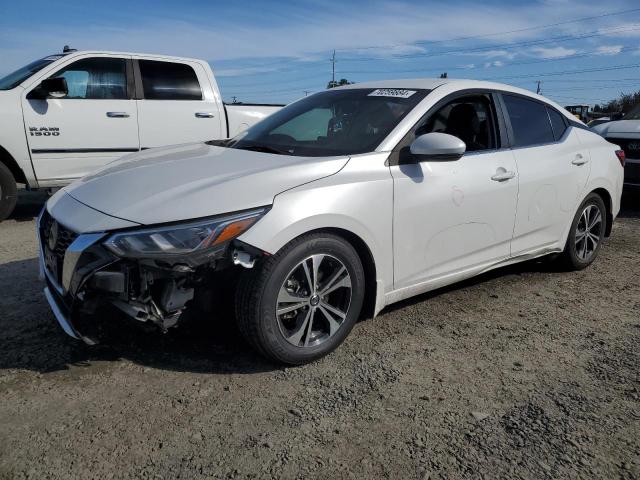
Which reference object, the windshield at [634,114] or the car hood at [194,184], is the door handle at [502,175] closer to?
the car hood at [194,184]

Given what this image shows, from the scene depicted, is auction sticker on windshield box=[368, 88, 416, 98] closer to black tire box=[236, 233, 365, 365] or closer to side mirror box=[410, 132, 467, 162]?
side mirror box=[410, 132, 467, 162]

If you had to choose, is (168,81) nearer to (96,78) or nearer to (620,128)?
(96,78)

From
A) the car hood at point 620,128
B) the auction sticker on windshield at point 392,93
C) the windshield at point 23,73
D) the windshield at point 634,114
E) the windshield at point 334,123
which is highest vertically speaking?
the windshield at point 23,73

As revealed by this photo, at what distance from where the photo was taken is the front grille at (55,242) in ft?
9.04

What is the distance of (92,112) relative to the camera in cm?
651

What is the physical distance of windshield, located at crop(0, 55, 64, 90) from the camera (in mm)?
6301

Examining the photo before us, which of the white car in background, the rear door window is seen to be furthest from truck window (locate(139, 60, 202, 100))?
the white car in background

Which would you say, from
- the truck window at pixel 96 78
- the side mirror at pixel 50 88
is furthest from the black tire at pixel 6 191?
the truck window at pixel 96 78

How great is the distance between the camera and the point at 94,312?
2.61m

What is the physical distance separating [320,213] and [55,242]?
1415 mm

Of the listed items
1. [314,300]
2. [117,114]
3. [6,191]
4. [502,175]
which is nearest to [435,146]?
[502,175]

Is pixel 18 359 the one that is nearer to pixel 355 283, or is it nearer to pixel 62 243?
pixel 62 243

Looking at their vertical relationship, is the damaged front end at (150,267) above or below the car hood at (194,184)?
below

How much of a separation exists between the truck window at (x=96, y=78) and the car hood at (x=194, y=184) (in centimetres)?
367
